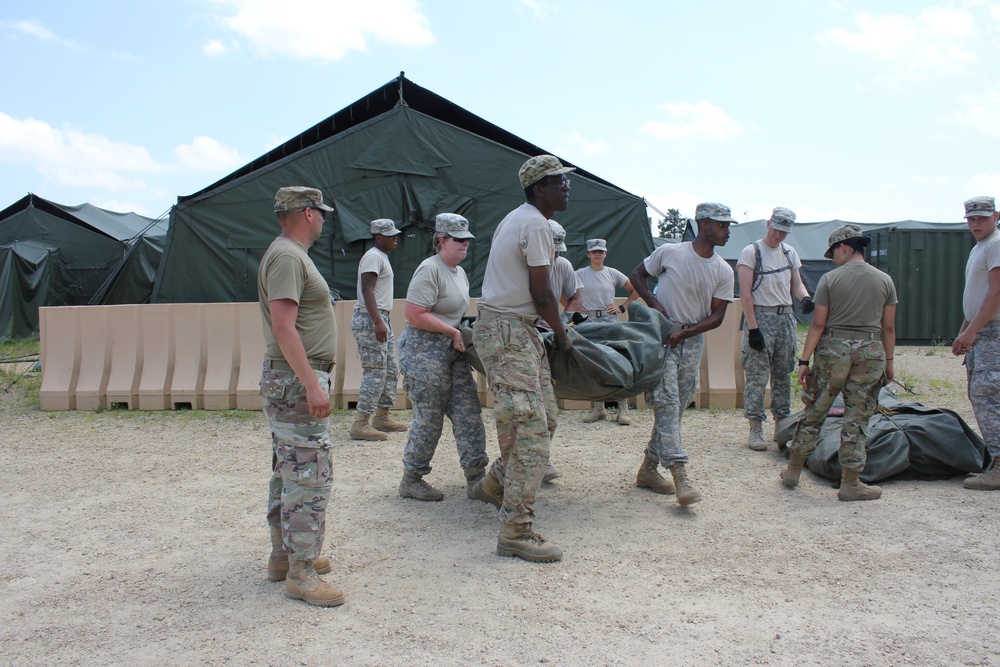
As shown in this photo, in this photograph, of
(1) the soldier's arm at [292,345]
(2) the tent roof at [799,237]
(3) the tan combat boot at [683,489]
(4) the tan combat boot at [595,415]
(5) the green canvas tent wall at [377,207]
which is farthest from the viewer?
(2) the tent roof at [799,237]

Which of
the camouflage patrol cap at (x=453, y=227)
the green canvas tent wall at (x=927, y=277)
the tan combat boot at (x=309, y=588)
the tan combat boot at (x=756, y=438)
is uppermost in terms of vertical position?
the green canvas tent wall at (x=927, y=277)

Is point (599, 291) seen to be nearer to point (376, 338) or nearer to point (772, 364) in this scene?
point (772, 364)

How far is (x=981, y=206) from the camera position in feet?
18.3

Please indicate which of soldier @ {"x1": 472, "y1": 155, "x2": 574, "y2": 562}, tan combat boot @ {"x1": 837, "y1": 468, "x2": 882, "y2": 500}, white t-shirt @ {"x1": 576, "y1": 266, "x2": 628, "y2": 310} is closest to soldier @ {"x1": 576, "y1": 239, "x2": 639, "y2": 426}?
white t-shirt @ {"x1": 576, "y1": 266, "x2": 628, "y2": 310}

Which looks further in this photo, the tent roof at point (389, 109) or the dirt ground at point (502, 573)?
the tent roof at point (389, 109)

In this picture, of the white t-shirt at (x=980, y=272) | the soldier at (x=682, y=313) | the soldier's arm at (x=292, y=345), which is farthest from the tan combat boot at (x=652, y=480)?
the soldier's arm at (x=292, y=345)

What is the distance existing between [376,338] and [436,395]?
7.56 ft

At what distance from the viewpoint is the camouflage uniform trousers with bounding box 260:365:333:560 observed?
3580 mm

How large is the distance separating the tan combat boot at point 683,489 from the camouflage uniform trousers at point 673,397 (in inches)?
1.9

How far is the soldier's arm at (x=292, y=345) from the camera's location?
3.43 metres

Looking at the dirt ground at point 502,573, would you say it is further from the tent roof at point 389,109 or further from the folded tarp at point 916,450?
the tent roof at point 389,109

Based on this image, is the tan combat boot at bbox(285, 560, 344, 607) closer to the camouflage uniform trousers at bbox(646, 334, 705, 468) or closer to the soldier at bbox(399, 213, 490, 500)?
the soldier at bbox(399, 213, 490, 500)

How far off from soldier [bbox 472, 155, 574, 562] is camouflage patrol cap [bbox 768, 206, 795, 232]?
3.21 m

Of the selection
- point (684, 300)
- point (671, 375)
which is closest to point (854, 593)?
point (671, 375)
